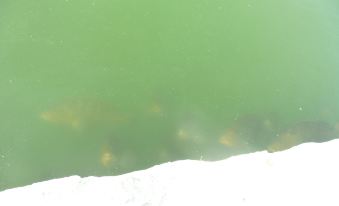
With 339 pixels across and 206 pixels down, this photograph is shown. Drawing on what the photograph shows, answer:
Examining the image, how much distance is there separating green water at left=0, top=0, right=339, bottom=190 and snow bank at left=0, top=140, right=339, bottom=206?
2.09 ft

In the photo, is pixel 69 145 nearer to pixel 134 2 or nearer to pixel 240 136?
pixel 240 136

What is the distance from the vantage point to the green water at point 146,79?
2.25 m

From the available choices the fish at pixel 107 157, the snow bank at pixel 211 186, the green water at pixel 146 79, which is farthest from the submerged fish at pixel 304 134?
the fish at pixel 107 157

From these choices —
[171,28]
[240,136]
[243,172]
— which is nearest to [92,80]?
[171,28]

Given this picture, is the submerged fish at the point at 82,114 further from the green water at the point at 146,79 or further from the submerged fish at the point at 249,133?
the submerged fish at the point at 249,133

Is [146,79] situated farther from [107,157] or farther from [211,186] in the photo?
[211,186]

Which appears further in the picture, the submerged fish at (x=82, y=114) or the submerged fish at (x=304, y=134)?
the submerged fish at (x=304, y=134)

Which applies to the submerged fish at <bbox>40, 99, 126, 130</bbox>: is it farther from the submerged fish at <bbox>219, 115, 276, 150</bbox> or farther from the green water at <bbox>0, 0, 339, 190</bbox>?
the submerged fish at <bbox>219, 115, 276, 150</bbox>

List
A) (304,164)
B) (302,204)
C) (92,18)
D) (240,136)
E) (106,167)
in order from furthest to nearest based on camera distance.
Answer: (92,18) → (240,136) → (106,167) → (304,164) → (302,204)

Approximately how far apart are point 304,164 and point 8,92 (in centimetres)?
163

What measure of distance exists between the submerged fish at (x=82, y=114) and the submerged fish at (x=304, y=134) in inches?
35.5

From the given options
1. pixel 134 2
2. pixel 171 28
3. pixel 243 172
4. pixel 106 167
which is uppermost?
pixel 134 2

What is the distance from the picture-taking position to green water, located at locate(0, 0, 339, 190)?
2.25 metres

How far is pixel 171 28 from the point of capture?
2779mm
